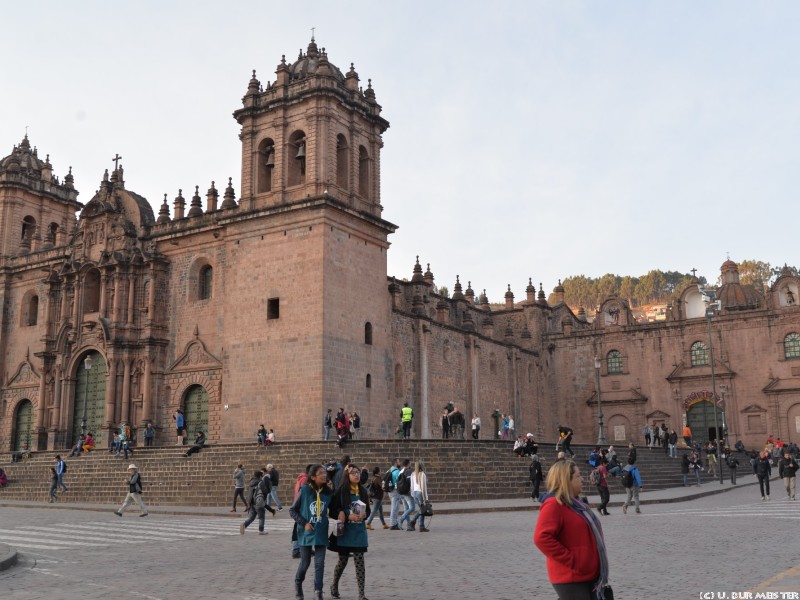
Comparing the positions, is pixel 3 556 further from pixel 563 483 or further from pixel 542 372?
pixel 542 372

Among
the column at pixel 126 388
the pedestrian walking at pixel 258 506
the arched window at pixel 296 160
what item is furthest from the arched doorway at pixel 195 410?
the pedestrian walking at pixel 258 506

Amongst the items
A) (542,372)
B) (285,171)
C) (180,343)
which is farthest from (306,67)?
(542,372)

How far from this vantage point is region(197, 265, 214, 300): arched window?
123ft

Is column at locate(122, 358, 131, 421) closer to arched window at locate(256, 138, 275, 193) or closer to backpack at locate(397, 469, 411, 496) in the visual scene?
arched window at locate(256, 138, 275, 193)

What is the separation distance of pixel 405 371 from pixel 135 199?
638 inches

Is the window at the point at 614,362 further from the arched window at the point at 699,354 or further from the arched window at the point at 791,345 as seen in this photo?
the arched window at the point at 791,345

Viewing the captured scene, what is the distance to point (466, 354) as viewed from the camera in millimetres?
43969

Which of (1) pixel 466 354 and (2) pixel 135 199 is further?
(1) pixel 466 354

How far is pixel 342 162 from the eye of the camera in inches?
1400

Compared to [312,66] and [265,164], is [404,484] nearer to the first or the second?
[265,164]

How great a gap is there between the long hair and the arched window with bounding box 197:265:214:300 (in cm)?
3348

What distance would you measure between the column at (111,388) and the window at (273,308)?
8725 millimetres

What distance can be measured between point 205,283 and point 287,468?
552 inches

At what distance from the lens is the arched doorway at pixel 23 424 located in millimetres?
40812
